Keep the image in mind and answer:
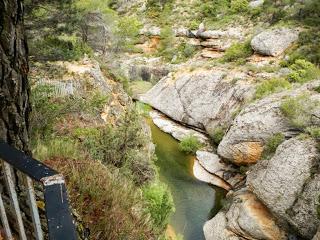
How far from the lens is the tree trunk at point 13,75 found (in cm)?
305

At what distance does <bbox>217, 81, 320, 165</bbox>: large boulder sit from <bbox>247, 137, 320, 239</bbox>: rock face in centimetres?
239

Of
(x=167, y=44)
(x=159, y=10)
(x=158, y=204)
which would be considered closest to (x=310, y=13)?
(x=167, y=44)

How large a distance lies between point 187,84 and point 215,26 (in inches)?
392

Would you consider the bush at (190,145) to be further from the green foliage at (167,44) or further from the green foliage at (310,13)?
the green foliage at (167,44)

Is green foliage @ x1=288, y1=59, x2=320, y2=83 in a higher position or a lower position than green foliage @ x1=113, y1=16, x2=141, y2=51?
higher

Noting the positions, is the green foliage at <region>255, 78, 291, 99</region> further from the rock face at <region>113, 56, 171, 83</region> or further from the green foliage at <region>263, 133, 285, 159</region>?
the rock face at <region>113, 56, 171, 83</region>

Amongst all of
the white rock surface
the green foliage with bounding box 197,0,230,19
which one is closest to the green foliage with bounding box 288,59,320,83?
the white rock surface

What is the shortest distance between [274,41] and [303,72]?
563 centimetres

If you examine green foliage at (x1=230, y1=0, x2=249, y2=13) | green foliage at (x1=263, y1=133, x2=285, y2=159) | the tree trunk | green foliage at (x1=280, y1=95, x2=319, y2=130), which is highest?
the tree trunk

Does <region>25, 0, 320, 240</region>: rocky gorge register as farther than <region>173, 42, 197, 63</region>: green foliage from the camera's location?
No

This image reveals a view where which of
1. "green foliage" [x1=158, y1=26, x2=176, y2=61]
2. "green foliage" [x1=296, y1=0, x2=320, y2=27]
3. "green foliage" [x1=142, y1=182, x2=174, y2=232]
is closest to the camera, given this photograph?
"green foliage" [x1=142, y1=182, x2=174, y2=232]

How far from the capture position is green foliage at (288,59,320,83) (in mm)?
22531

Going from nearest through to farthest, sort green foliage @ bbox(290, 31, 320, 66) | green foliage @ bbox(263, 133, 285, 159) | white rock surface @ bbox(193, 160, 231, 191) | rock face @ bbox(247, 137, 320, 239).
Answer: rock face @ bbox(247, 137, 320, 239) → green foliage @ bbox(263, 133, 285, 159) → white rock surface @ bbox(193, 160, 231, 191) → green foliage @ bbox(290, 31, 320, 66)

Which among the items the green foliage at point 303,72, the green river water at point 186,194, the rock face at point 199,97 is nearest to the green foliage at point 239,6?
the rock face at point 199,97
